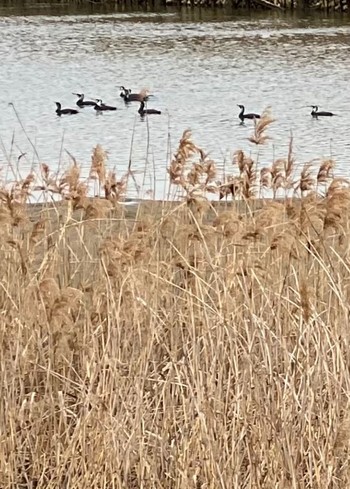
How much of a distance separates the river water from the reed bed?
108 inches

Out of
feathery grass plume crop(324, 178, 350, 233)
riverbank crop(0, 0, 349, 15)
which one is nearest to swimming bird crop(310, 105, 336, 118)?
feathery grass plume crop(324, 178, 350, 233)

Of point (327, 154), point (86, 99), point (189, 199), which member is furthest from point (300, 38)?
point (189, 199)

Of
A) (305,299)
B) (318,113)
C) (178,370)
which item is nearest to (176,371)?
(178,370)

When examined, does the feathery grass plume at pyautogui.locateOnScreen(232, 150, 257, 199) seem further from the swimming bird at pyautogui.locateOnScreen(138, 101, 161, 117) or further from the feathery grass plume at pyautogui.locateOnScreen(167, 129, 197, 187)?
the swimming bird at pyautogui.locateOnScreen(138, 101, 161, 117)

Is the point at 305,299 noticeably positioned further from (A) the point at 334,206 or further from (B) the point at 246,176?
(B) the point at 246,176

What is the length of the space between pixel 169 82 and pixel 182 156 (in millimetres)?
10762

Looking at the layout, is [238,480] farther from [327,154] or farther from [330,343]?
[327,154]

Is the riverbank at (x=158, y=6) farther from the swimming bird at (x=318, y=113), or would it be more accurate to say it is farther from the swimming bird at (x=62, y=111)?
the swimming bird at (x=318, y=113)

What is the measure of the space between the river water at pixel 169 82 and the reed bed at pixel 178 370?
9.03 ft

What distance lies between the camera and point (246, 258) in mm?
3721

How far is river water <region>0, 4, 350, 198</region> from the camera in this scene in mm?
9945

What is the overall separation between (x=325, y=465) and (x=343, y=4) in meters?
21.4

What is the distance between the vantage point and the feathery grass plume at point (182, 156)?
4.09 meters

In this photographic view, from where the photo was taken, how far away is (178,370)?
3350 millimetres
